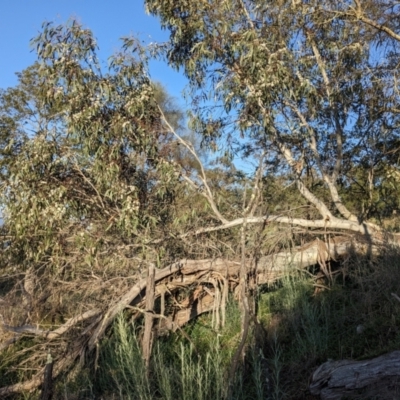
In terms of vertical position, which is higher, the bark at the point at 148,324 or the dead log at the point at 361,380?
the bark at the point at 148,324

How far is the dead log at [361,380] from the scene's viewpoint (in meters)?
4.47

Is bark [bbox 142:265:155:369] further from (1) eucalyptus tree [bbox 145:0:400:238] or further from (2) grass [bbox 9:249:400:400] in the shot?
(1) eucalyptus tree [bbox 145:0:400:238]

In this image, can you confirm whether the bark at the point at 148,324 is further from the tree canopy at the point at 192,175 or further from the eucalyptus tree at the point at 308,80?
the eucalyptus tree at the point at 308,80

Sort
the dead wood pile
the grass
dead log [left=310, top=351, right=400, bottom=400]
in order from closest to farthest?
dead log [left=310, top=351, right=400, bottom=400] < the grass < the dead wood pile

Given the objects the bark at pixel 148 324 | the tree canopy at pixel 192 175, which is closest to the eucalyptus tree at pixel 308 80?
the tree canopy at pixel 192 175

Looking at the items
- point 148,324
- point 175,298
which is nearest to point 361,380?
point 148,324

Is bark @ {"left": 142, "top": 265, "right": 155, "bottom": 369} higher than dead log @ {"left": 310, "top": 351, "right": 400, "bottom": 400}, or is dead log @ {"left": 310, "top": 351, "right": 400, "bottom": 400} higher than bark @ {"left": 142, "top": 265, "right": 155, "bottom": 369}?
bark @ {"left": 142, "top": 265, "right": 155, "bottom": 369}

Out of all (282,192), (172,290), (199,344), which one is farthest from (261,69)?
(199,344)

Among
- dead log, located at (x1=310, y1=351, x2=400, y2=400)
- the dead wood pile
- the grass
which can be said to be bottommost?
dead log, located at (x1=310, y1=351, x2=400, y2=400)

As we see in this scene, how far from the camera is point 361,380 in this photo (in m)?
4.62

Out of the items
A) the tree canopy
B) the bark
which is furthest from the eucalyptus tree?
the bark

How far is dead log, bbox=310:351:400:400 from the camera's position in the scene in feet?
14.7

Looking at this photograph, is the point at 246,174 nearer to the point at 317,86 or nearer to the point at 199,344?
the point at 317,86

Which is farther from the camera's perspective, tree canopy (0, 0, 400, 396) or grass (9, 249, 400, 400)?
tree canopy (0, 0, 400, 396)
